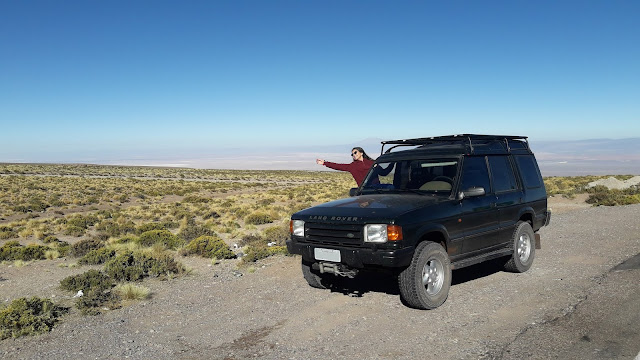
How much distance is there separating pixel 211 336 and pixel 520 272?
5.13m

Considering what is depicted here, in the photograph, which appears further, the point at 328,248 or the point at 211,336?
the point at 328,248

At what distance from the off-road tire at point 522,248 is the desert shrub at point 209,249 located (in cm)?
660

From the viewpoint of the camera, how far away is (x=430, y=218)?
600cm

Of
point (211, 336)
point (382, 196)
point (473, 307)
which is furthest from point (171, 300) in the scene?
point (473, 307)

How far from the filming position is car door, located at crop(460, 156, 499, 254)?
6.62 meters

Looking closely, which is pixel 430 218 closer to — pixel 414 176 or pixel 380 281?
pixel 414 176

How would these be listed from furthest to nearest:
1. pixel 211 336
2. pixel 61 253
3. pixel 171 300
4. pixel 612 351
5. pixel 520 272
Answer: pixel 61 253 → pixel 520 272 → pixel 171 300 → pixel 211 336 → pixel 612 351

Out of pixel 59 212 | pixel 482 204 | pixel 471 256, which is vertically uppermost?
pixel 482 204

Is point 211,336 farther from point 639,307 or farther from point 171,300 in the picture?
point 639,307

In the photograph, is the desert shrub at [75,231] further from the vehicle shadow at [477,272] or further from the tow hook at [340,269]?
the vehicle shadow at [477,272]

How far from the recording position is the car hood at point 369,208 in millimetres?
5820

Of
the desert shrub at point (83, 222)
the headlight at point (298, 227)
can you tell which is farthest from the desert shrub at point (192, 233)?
the headlight at point (298, 227)

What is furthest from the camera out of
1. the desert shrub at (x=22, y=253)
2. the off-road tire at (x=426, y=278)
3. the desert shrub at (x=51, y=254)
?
the desert shrub at (x=51, y=254)

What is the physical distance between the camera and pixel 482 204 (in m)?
6.91
